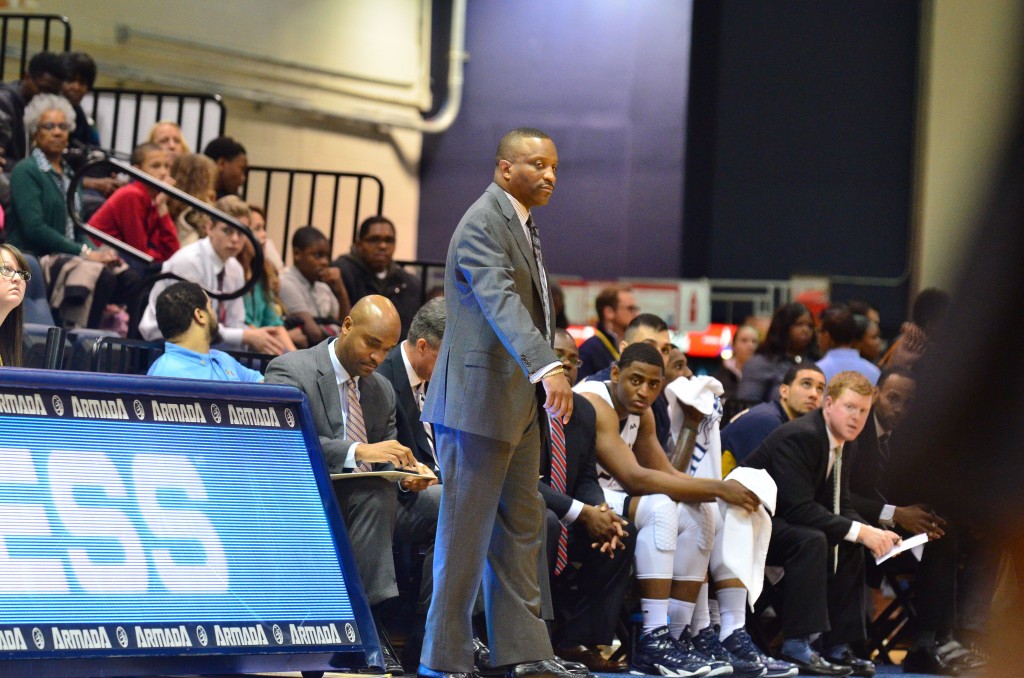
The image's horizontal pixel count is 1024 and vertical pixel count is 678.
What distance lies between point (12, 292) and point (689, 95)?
9.96 m

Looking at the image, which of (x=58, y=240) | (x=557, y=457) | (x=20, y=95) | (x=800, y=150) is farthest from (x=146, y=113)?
(x=800, y=150)

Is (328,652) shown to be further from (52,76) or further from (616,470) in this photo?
(52,76)

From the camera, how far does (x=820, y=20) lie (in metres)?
14.6

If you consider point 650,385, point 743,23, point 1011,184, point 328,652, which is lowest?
point 328,652

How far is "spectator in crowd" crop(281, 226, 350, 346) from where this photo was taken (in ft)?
29.4

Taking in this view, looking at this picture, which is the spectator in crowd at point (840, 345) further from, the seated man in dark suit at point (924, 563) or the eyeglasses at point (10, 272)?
the eyeglasses at point (10, 272)

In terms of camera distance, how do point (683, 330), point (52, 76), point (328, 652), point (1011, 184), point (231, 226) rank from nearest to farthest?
point (1011, 184) < point (328, 652) < point (231, 226) < point (52, 76) < point (683, 330)

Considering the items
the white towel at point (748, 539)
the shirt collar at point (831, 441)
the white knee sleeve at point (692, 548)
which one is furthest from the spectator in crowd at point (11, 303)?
the shirt collar at point (831, 441)

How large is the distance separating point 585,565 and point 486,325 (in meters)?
1.71

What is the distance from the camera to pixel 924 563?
7.50m

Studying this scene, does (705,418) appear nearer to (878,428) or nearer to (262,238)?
(878,428)

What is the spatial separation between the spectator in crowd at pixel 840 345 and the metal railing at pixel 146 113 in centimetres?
458

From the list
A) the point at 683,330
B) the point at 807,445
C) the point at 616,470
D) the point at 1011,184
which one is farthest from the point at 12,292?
the point at 683,330

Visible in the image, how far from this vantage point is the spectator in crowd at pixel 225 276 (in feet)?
25.5
